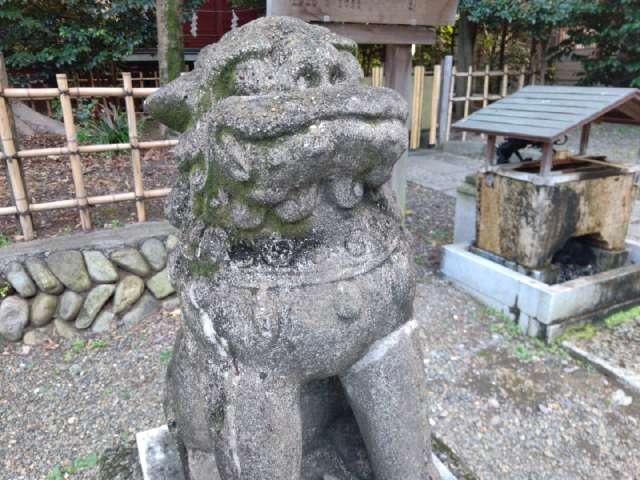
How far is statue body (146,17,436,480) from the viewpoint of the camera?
978mm

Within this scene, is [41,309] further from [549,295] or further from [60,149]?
[549,295]

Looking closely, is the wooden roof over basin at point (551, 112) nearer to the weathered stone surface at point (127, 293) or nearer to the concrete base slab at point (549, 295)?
the concrete base slab at point (549, 295)

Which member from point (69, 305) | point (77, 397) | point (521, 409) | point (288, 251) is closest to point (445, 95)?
point (521, 409)

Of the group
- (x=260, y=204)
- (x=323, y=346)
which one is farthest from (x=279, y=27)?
(x=323, y=346)

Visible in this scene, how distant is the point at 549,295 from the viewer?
320 centimetres

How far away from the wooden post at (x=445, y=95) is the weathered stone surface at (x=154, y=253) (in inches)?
253

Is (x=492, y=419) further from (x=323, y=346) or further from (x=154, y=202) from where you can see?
(x=154, y=202)

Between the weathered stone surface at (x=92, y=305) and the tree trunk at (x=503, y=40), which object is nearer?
the weathered stone surface at (x=92, y=305)

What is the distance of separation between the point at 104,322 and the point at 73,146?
121cm

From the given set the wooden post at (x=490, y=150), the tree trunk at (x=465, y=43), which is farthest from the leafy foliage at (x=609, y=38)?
the wooden post at (x=490, y=150)

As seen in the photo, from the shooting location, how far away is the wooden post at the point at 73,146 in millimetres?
3404

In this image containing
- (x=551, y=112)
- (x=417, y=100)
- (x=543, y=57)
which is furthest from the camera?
(x=543, y=57)

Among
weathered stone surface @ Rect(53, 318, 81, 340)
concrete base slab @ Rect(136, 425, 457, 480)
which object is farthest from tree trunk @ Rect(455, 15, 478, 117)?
concrete base slab @ Rect(136, 425, 457, 480)

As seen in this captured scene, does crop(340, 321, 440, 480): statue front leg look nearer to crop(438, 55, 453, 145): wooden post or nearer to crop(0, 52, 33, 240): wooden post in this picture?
crop(0, 52, 33, 240): wooden post
